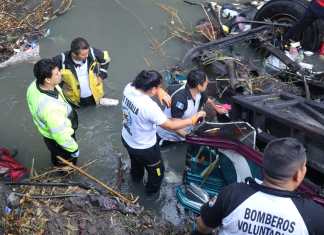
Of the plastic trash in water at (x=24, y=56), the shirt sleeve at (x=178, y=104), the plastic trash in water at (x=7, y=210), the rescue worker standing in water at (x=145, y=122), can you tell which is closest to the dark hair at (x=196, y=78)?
the shirt sleeve at (x=178, y=104)

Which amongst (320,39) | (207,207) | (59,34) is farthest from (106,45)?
(207,207)

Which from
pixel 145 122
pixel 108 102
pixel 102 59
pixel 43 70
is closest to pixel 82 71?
pixel 102 59

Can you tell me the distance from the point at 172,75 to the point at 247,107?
8.00ft

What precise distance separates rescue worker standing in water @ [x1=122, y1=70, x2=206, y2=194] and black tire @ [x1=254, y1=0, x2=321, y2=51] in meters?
3.66

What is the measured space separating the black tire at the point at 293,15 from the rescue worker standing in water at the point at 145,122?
366cm

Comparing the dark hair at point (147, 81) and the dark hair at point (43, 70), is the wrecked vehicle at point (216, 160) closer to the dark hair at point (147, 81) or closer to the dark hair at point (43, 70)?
the dark hair at point (147, 81)

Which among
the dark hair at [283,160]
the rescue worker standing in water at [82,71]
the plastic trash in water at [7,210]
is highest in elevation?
the dark hair at [283,160]

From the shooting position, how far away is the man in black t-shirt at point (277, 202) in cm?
260

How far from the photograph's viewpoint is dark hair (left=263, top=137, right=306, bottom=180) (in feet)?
8.52

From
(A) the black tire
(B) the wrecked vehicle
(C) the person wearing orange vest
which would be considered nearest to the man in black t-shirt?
(B) the wrecked vehicle

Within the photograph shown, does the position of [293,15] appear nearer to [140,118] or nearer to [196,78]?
[196,78]

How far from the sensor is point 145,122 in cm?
471

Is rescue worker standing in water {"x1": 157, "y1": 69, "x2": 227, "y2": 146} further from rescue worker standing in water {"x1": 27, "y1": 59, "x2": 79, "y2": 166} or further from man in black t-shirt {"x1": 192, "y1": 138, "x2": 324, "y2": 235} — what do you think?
man in black t-shirt {"x1": 192, "y1": 138, "x2": 324, "y2": 235}

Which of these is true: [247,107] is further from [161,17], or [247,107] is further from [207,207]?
[161,17]
